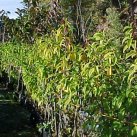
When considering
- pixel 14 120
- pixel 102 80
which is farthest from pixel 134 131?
pixel 14 120

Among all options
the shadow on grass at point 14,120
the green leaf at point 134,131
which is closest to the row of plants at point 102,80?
the green leaf at point 134,131

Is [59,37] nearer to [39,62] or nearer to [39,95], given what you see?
[39,62]

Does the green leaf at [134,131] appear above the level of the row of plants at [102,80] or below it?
below

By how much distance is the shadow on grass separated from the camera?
8.72 metres

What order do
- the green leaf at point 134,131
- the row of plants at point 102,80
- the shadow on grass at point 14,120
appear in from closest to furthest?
1. the green leaf at point 134,131
2. the row of plants at point 102,80
3. the shadow on grass at point 14,120

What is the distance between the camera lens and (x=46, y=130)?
23.3ft

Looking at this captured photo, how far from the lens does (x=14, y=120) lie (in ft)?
33.0

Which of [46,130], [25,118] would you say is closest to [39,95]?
[46,130]

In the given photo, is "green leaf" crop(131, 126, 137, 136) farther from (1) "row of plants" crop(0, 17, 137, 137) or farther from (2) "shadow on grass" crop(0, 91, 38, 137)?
(2) "shadow on grass" crop(0, 91, 38, 137)

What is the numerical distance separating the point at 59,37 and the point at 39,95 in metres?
2.56

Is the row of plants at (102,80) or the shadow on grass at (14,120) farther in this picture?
the shadow on grass at (14,120)

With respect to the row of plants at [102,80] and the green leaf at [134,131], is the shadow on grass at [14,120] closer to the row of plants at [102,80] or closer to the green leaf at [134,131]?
the row of plants at [102,80]

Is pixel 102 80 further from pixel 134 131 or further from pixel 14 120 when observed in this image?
pixel 14 120

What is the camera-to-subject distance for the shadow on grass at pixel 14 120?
872 cm
